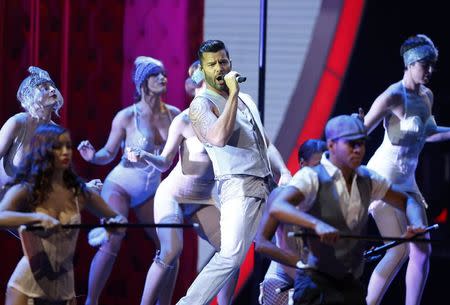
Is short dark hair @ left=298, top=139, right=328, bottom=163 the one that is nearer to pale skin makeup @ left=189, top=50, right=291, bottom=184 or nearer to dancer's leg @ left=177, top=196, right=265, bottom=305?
pale skin makeup @ left=189, top=50, right=291, bottom=184

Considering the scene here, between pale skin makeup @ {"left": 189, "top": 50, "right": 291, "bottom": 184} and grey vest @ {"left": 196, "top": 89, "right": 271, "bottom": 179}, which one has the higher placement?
pale skin makeup @ {"left": 189, "top": 50, "right": 291, "bottom": 184}

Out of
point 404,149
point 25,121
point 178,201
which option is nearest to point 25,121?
point 25,121

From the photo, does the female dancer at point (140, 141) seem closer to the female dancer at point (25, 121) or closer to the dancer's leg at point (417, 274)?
the female dancer at point (25, 121)

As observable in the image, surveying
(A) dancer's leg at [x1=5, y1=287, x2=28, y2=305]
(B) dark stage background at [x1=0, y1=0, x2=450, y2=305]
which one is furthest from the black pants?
(B) dark stage background at [x1=0, y1=0, x2=450, y2=305]

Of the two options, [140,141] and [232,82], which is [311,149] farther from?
[140,141]

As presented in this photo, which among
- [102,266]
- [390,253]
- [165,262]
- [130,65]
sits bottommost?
[102,266]

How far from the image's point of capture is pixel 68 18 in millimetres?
6176

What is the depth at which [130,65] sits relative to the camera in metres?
6.48

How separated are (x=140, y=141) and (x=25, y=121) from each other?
0.81 metres

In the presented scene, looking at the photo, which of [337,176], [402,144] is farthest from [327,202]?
[402,144]

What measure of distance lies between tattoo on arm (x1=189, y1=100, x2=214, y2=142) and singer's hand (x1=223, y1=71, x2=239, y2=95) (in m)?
0.16

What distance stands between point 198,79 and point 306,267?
1786 millimetres

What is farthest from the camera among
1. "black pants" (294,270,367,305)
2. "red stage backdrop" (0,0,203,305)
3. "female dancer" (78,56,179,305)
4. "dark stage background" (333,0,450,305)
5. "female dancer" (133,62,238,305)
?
"dark stage background" (333,0,450,305)

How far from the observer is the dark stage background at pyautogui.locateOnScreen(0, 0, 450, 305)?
6078mm
